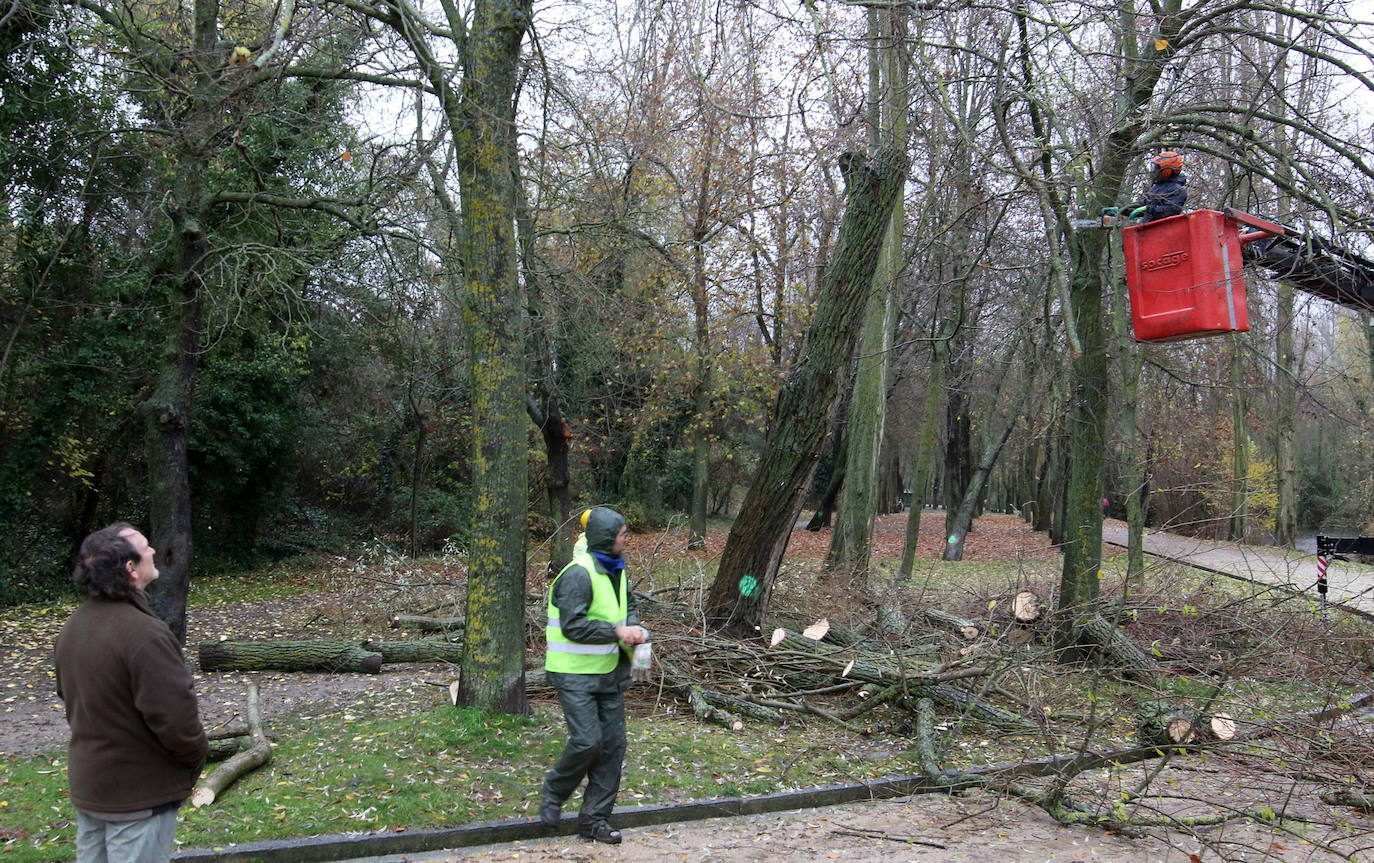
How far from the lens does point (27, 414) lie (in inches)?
514

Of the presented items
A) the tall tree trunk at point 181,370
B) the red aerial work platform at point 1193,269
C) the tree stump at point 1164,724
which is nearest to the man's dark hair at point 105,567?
the tree stump at point 1164,724

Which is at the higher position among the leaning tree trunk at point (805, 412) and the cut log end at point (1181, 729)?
the leaning tree trunk at point (805, 412)

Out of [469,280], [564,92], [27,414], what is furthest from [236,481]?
[469,280]

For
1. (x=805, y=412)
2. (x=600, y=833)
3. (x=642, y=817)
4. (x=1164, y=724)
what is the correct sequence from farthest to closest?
(x=805, y=412) < (x=1164, y=724) < (x=642, y=817) < (x=600, y=833)

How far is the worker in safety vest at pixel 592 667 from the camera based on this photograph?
5059 mm

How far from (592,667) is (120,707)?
2.42m

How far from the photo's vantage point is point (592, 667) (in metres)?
5.08

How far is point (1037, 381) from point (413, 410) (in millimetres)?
14892

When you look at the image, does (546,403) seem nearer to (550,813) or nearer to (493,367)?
(493,367)

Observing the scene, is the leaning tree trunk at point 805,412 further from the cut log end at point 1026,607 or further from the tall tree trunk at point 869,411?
the tall tree trunk at point 869,411

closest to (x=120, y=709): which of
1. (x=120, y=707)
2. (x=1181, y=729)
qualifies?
(x=120, y=707)

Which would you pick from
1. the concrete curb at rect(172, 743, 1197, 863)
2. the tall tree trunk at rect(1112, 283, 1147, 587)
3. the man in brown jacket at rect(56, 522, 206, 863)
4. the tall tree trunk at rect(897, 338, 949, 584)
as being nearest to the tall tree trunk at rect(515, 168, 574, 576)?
the tall tree trunk at rect(897, 338, 949, 584)

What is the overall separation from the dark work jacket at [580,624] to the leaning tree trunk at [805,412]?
385 cm

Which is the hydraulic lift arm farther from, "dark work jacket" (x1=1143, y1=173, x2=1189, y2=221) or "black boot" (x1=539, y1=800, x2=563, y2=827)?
"black boot" (x1=539, y1=800, x2=563, y2=827)
